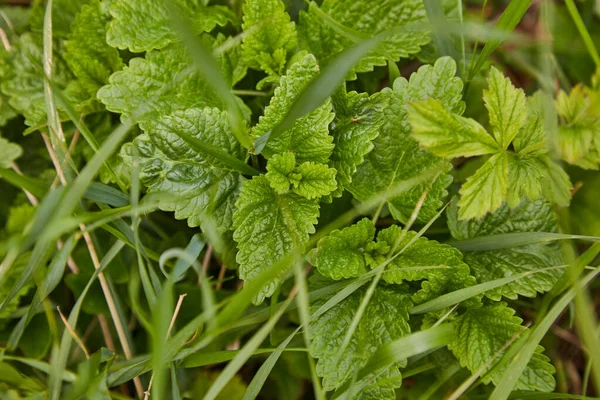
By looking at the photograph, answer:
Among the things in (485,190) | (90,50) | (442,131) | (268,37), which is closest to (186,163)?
(268,37)

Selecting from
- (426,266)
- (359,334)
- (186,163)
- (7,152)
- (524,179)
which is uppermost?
(7,152)

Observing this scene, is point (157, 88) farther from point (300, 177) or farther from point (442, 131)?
point (442, 131)

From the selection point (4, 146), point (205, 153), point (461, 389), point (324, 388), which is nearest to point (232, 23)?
point (205, 153)

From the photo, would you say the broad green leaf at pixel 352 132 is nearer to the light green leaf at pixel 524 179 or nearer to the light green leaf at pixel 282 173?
the light green leaf at pixel 282 173

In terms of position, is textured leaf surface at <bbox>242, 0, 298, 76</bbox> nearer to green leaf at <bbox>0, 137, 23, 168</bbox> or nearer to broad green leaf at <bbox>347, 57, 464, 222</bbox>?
broad green leaf at <bbox>347, 57, 464, 222</bbox>

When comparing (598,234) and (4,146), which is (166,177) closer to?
(4,146)

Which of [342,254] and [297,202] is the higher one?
[297,202]
